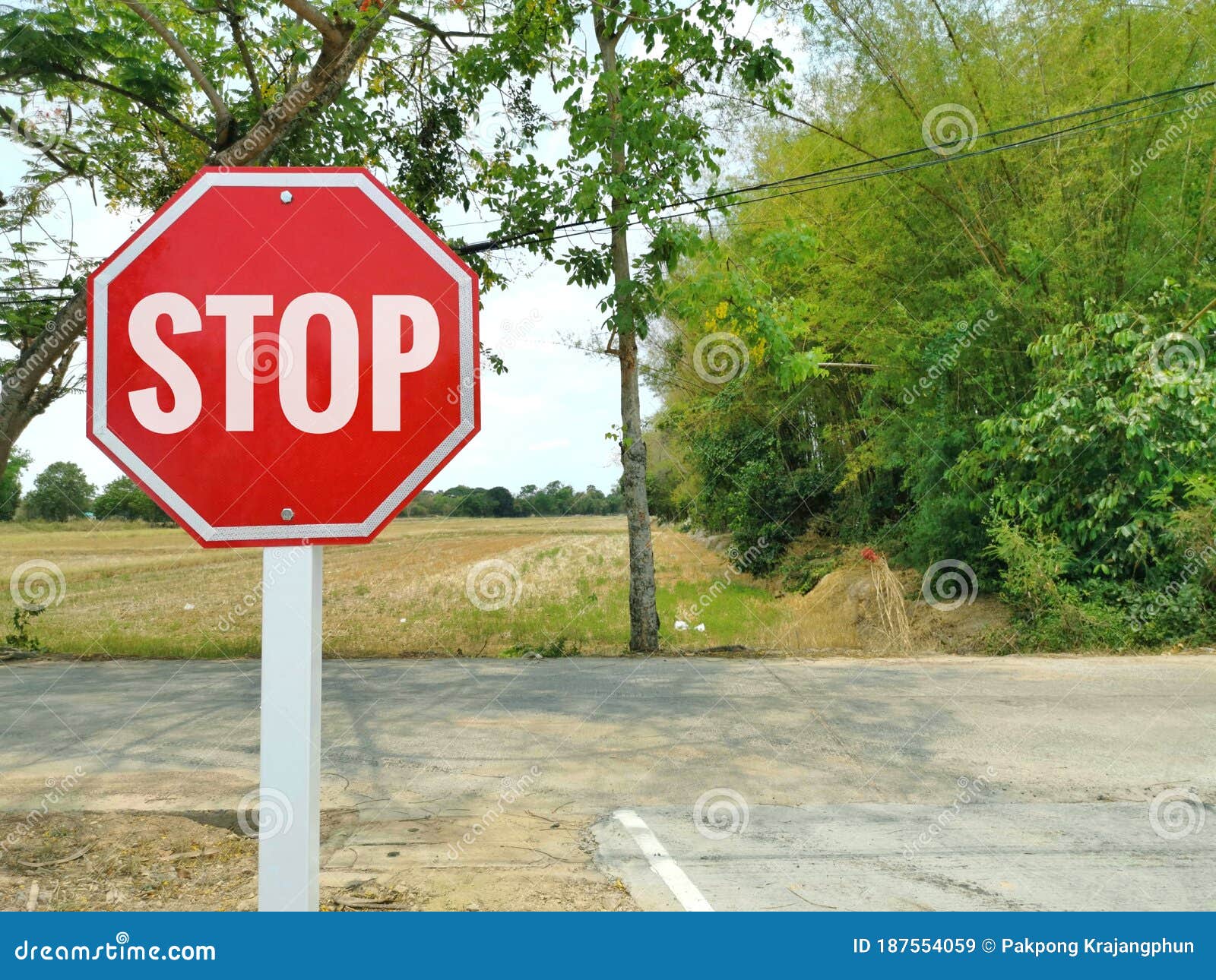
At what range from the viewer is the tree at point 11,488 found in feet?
32.7

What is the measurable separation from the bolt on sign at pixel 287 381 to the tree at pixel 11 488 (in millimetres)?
9552

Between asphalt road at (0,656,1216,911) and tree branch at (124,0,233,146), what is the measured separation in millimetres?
A: 5428

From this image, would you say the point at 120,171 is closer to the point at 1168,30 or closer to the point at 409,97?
the point at 409,97

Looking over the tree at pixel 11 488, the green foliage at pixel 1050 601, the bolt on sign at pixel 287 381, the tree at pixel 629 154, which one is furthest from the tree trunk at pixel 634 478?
the bolt on sign at pixel 287 381

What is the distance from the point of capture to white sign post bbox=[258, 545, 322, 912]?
141 centimetres

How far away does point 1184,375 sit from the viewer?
35.8ft

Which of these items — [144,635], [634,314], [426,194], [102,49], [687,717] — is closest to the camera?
[687,717]

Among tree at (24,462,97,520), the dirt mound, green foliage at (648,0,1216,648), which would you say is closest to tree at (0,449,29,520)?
tree at (24,462,97,520)

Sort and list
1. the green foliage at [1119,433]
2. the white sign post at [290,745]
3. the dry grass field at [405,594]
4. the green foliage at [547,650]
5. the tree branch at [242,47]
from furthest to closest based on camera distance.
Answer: the dry grass field at [405,594] → the green foliage at [547,650] → the green foliage at [1119,433] → the tree branch at [242,47] → the white sign post at [290,745]

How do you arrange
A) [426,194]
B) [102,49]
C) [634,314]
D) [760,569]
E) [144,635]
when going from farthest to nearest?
[760,569]
[144,635]
[426,194]
[634,314]
[102,49]

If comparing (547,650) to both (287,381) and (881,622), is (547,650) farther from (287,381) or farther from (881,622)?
(287,381)

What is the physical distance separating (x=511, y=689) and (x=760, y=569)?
1723cm

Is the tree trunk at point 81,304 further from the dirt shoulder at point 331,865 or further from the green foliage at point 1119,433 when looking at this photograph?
the green foliage at point 1119,433

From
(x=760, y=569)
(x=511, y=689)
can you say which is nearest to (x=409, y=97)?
(x=511, y=689)
